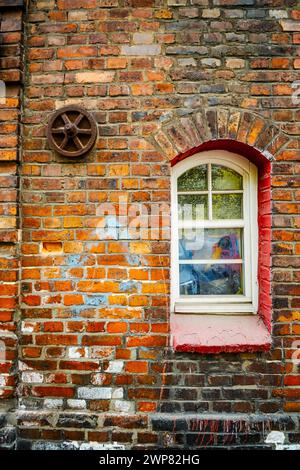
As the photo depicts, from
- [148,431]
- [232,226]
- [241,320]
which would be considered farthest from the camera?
[232,226]

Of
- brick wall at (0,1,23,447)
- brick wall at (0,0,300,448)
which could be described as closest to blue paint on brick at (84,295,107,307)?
brick wall at (0,0,300,448)

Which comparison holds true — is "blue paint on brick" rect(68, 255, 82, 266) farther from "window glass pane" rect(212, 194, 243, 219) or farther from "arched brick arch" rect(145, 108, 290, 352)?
"window glass pane" rect(212, 194, 243, 219)

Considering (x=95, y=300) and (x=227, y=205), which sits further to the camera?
(x=227, y=205)

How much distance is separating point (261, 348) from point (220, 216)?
0.99 metres

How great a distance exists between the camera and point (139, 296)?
7.31ft

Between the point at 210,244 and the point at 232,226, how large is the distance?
22 cm

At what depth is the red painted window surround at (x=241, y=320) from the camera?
7.20ft

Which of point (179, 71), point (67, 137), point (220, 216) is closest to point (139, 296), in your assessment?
point (220, 216)

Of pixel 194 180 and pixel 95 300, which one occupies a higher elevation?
pixel 194 180

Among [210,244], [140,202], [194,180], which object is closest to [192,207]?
[194,180]

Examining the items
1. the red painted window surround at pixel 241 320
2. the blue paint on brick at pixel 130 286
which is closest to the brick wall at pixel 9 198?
the blue paint on brick at pixel 130 286

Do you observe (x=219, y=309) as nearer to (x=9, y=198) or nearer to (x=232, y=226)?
(x=232, y=226)

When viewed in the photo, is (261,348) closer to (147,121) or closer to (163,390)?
(163,390)

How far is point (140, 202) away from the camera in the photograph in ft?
7.41
